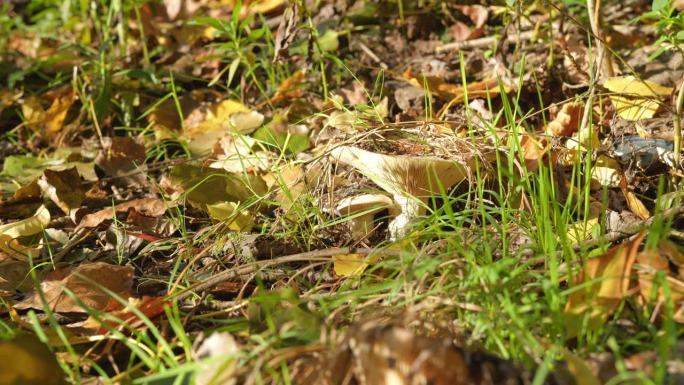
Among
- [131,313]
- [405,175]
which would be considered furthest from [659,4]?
[131,313]

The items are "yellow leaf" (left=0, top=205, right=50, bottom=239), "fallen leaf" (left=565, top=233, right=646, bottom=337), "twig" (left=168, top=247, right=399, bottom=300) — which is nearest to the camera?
"fallen leaf" (left=565, top=233, right=646, bottom=337)

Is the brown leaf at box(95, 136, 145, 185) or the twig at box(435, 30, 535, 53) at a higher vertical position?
the twig at box(435, 30, 535, 53)

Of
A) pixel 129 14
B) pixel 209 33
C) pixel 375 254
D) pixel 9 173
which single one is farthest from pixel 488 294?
pixel 129 14

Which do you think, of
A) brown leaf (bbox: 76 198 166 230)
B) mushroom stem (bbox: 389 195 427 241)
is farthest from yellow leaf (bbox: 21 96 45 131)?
mushroom stem (bbox: 389 195 427 241)

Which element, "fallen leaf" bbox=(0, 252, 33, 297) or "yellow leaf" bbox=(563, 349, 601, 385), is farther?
"fallen leaf" bbox=(0, 252, 33, 297)

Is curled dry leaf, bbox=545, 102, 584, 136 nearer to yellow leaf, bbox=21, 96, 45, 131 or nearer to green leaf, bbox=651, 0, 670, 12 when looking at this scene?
green leaf, bbox=651, 0, 670, 12

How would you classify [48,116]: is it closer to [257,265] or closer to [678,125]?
[257,265]

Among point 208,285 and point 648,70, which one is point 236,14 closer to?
point 208,285
